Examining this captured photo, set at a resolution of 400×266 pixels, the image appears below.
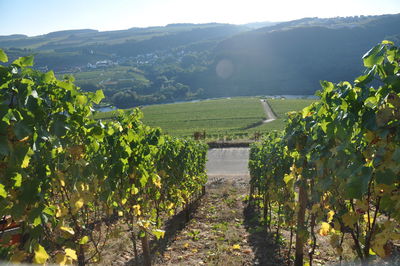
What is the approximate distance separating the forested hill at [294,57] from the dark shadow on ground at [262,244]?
11264 centimetres

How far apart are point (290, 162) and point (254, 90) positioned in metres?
118

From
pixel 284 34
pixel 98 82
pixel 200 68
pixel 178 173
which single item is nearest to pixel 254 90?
pixel 200 68

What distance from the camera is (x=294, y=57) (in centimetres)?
14675

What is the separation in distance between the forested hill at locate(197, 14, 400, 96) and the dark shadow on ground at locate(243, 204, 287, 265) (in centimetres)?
11264

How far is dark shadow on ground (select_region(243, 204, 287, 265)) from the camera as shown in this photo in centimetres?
583

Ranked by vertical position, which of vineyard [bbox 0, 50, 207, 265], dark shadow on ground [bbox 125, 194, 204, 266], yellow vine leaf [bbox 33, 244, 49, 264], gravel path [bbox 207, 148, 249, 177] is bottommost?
gravel path [bbox 207, 148, 249, 177]

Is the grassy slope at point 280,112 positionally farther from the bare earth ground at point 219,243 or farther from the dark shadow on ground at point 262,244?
the dark shadow on ground at point 262,244

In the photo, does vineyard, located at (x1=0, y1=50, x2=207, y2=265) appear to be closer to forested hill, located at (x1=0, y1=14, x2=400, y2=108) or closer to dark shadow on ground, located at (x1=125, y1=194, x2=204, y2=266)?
dark shadow on ground, located at (x1=125, y1=194, x2=204, y2=266)

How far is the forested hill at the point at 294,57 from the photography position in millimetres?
125062

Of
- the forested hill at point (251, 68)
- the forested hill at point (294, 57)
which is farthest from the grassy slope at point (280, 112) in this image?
the forested hill at point (251, 68)

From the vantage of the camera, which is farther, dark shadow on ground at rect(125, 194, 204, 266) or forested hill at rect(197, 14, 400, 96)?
forested hill at rect(197, 14, 400, 96)

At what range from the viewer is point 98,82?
435 ft

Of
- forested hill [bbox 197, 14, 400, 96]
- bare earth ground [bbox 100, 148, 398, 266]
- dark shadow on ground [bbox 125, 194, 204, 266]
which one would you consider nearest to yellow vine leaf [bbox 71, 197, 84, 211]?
bare earth ground [bbox 100, 148, 398, 266]

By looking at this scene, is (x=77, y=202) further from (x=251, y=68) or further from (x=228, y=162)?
(x=251, y=68)
